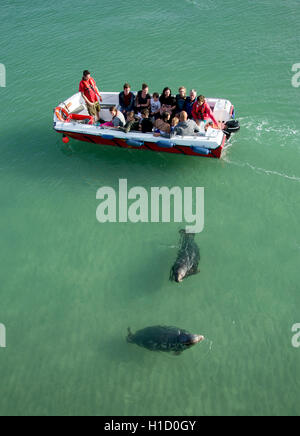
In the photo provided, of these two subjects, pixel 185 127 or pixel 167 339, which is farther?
pixel 185 127

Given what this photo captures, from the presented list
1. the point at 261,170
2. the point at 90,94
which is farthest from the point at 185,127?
the point at 90,94

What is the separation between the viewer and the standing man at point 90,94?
9.42m

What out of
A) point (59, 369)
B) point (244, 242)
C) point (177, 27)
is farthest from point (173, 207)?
point (177, 27)

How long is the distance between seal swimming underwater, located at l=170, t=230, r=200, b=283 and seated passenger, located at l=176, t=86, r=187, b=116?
3.63m

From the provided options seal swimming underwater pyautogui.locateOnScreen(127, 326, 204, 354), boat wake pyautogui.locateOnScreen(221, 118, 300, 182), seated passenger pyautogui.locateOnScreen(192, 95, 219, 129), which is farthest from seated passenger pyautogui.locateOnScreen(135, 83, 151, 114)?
seal swimming underwater pyautogui.locateOnScreen(127, 326, 204, 354)

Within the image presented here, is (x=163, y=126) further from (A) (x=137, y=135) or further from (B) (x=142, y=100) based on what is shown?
(B) (x=142, y=100)

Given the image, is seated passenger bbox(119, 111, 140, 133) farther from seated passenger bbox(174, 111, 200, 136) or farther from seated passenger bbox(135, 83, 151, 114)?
seated passenger bbox(174, 111, 200, 136)

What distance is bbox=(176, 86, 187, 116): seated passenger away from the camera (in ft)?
29.1

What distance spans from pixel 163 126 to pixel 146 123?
1.47 feet

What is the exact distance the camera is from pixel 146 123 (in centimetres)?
888

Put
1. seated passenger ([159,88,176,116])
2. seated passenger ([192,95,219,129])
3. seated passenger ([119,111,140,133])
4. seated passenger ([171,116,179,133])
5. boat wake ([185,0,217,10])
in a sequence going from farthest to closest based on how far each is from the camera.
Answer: boat wake ([185,0,217,10]) < seated passenger ([159,88,176,116]) < seated passenger ([119,111,140,133]) < seated passenger ([192,95,219,129]) < seated passenger ([171,116,179,133])

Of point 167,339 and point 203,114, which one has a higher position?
point 203,114

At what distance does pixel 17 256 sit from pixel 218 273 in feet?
14.7

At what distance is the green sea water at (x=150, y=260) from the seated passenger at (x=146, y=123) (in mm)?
876
